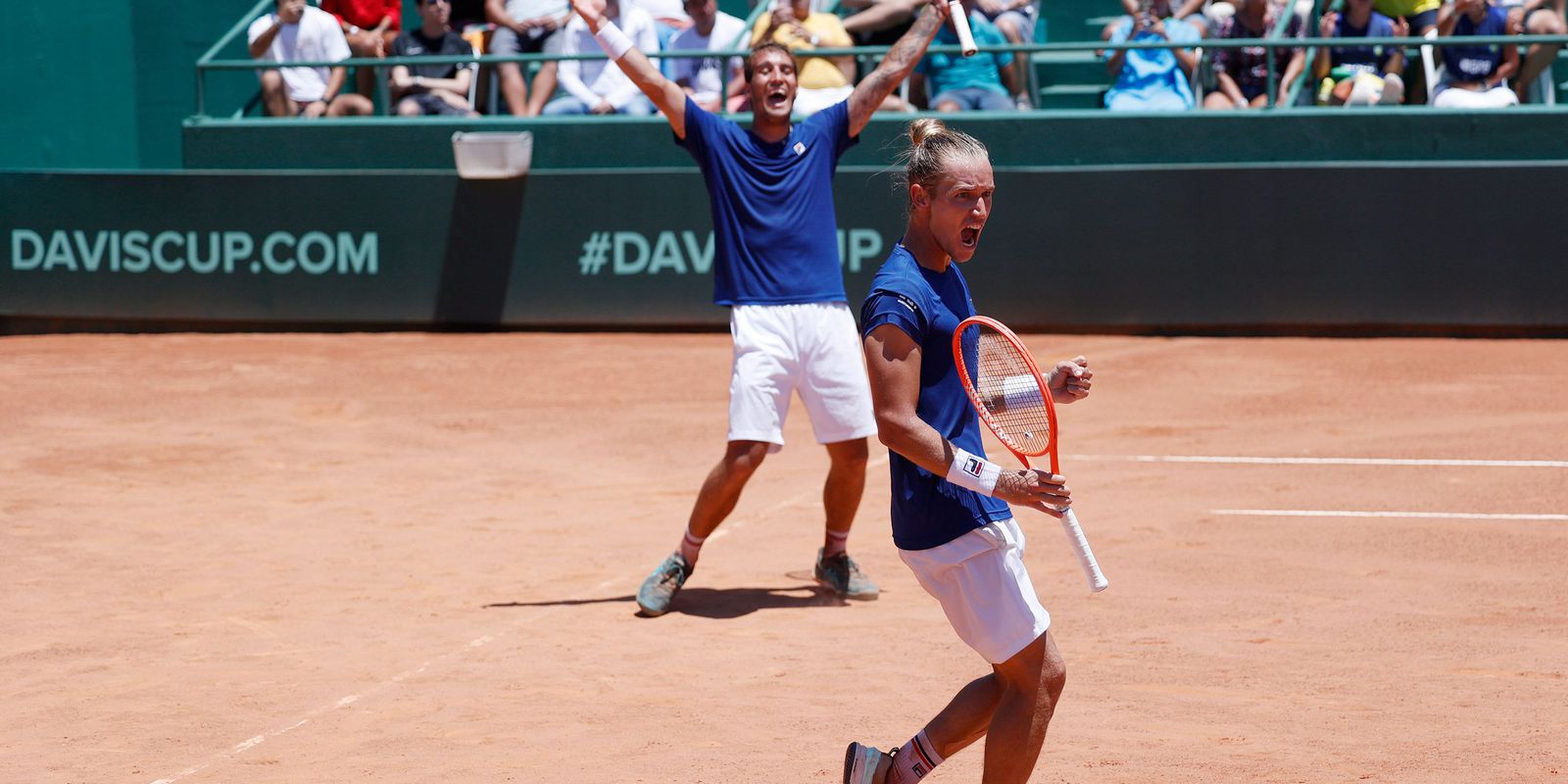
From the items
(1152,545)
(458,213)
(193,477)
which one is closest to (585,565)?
(1152,545)

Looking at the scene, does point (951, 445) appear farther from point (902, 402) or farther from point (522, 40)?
point (522, 40)

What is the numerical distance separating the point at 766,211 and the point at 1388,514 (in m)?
3.66

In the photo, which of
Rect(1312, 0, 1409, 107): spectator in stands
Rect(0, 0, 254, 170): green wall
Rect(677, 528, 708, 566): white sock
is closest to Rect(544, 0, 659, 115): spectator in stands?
Rect(0, 0, 254, 170): green wall

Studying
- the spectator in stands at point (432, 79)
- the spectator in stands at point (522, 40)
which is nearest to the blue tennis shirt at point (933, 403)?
the spectator in stands at point (522, 40)

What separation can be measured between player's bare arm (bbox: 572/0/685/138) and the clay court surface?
6.70 feet

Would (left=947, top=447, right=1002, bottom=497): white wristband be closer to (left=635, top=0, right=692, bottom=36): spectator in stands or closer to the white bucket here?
the white bucket

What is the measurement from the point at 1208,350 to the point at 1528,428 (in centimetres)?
342

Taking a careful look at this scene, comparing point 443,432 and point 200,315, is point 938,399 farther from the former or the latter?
point 200,315

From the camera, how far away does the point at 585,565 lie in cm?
802

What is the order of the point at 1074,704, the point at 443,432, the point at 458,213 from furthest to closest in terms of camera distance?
the point at 458,213 → the point at 443,432 → the point at 1074,704

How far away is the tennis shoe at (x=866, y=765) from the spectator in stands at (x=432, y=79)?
12.8m

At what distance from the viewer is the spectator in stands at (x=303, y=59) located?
16812mm

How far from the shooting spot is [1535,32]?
47.3 ft

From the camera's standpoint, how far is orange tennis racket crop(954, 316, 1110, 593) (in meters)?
4.07
